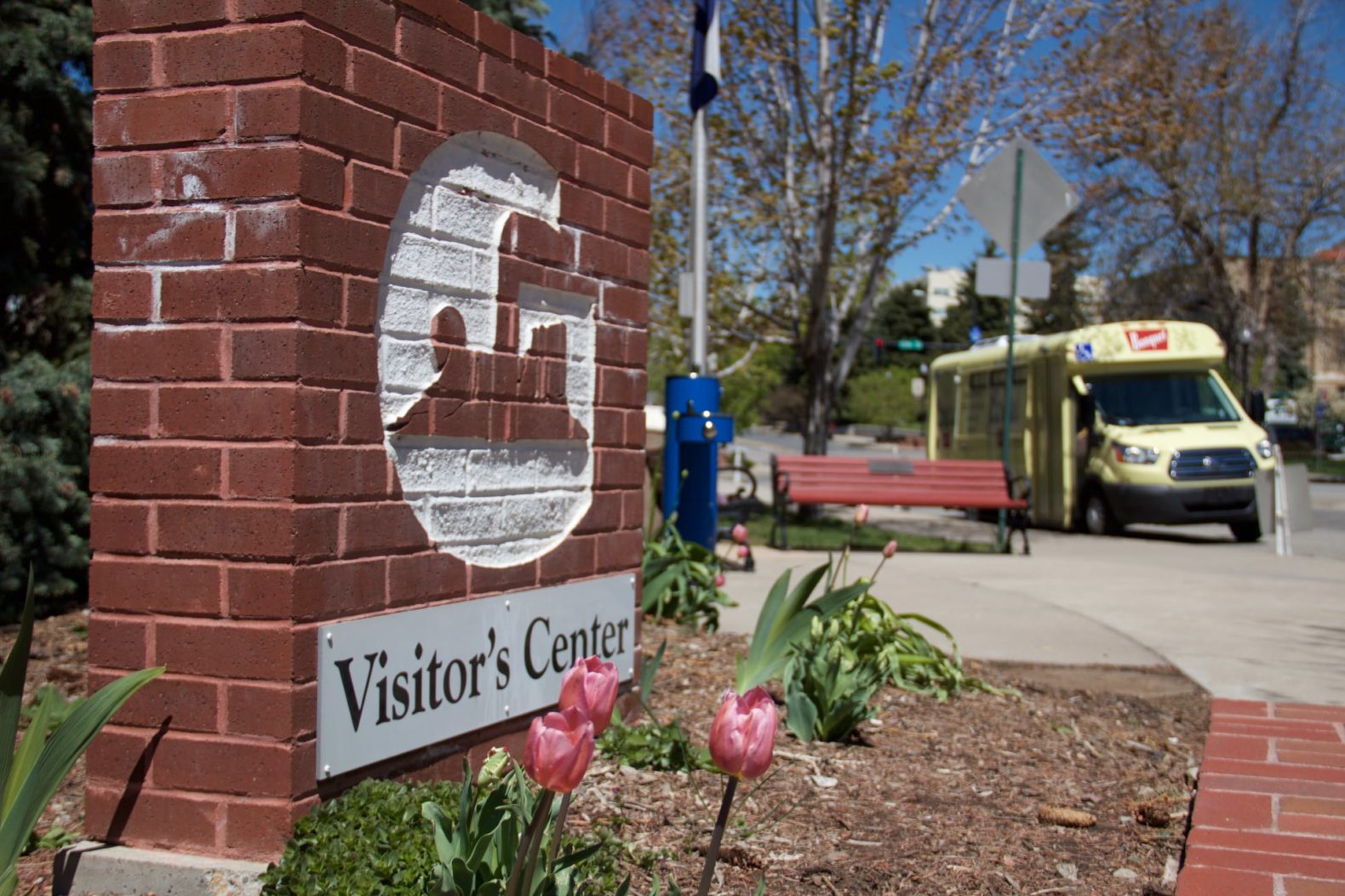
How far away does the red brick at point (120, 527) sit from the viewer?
8.26ft

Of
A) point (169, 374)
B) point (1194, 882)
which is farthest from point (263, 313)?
point (1194, 882)

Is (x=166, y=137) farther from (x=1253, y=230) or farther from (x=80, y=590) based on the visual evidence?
(x=1253, y=230)

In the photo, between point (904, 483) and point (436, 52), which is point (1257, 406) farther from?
point (436, 52)

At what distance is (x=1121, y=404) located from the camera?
14.9 m

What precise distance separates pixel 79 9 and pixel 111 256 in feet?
11.7

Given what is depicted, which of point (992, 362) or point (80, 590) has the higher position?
point (992, 362)

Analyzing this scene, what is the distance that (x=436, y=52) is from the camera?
2867 millimetres

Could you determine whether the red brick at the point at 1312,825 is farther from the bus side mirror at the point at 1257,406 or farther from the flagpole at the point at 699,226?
the bus side mirror at the point at 1257,406

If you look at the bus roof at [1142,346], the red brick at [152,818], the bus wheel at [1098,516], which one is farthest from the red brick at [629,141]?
the bus roof at [1142,346]

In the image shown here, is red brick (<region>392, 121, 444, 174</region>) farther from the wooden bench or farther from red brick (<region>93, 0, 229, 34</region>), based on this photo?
the wooden bench

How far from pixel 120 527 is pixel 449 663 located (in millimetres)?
752

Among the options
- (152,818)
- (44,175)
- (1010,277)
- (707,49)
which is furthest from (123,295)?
(1010,277)

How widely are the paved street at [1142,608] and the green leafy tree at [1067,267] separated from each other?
1580 cm

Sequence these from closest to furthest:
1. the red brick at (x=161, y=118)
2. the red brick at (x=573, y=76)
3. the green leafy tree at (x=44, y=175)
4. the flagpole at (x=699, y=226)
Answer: the red brick at (x=161, y=118) < the red brick at (x=573, y=76) < the green leafy tree at (x=44, y=175) < the flagpole at (x=699, y=226)
